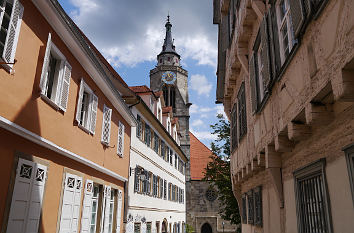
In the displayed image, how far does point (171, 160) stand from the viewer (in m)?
25.5

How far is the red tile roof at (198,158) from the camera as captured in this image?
40.7 metres

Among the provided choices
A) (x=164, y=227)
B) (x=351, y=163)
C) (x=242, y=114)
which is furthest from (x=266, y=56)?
(x=164, y=227)

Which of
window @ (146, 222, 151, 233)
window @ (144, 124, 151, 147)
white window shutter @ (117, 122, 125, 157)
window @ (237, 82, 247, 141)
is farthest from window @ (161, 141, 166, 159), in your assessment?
window @ (237, 82, 247, 141)

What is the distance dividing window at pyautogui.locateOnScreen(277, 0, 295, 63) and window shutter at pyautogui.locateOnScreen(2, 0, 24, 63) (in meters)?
4.54

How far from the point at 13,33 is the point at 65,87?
2430 mm

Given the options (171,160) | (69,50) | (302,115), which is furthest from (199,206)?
(302,115)

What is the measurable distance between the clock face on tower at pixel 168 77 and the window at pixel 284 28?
40442 millimetres

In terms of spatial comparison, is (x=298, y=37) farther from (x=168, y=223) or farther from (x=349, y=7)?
(x=168, y=223)

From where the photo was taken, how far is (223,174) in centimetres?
2228

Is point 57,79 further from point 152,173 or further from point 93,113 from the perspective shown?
point 152,173

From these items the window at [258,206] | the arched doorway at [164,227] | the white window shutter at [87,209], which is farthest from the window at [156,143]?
the window at [258,206]

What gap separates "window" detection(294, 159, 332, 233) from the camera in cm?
430

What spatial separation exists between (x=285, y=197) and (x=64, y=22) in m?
6.02

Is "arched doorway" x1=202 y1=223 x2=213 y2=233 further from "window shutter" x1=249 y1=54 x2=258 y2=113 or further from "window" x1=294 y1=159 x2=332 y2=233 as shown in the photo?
"window" x1=294 y1=159 x2=332 y2=233
